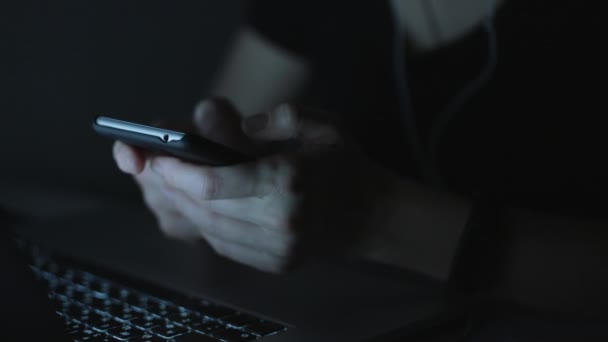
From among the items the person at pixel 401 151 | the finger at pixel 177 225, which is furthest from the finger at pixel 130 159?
the finger at pixel 177 225

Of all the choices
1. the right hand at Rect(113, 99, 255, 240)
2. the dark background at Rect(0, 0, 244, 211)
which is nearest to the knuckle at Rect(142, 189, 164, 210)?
the right hand at Rect(113, 99, 255, 240)

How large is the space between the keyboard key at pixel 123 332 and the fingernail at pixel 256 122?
0.72 feet

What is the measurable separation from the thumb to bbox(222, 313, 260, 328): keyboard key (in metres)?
0.18

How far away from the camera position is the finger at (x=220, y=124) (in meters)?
0.61

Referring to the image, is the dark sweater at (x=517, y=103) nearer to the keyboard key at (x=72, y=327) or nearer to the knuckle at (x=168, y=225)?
the knuckle at (x=168, y=225)

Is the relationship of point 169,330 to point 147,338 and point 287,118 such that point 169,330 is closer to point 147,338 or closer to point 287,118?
point 147,338

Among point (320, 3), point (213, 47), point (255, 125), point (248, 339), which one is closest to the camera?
point (248, 339)

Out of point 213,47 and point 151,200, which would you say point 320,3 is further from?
point 151,200

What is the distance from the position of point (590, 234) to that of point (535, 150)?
0.75ft

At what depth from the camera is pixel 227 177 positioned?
0.50 meters

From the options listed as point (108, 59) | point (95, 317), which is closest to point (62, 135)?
point (108, 59)

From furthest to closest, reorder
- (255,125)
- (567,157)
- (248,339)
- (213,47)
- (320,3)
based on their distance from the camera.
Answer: (213,47) < (320,3) < (567,157) < (255,125) < (248,339)

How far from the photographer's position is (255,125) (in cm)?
59

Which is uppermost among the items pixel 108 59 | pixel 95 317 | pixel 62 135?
pixel 108 59
